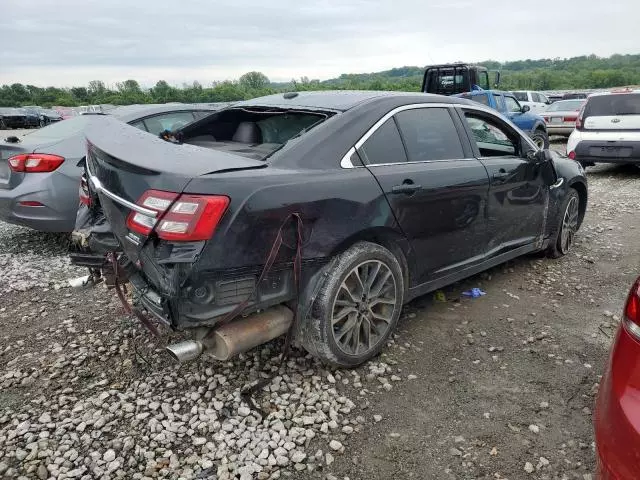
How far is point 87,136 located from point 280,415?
2.05m

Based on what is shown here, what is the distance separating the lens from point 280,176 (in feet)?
8.56

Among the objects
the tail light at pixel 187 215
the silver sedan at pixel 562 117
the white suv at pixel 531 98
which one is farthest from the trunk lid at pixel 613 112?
the white suv at pixel 531 98

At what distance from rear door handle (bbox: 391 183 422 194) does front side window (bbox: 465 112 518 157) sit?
3.80 feet

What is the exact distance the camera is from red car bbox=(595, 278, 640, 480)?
159 cm

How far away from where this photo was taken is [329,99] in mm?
3469

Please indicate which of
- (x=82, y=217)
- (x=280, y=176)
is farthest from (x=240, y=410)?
(x=82, y=217)

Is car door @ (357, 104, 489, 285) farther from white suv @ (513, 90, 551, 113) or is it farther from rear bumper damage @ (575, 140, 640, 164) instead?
white suv @ (513, 90, 551, 113)

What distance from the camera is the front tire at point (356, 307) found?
9.32ft

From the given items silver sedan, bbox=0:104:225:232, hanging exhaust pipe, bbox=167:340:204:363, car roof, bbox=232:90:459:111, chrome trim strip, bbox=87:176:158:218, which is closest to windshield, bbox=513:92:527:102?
car roof, bbox=232:90:459:111

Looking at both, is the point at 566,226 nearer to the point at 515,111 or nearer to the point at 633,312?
the point at 633,312

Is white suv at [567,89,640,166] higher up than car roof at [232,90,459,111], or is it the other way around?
car roof at [232,90,459,111]

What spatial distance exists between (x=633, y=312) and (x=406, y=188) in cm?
160

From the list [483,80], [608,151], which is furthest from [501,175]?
[483,80]

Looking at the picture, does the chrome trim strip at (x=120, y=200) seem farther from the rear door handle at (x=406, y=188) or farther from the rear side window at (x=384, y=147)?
the rear door handle at (x=406, y=188)
